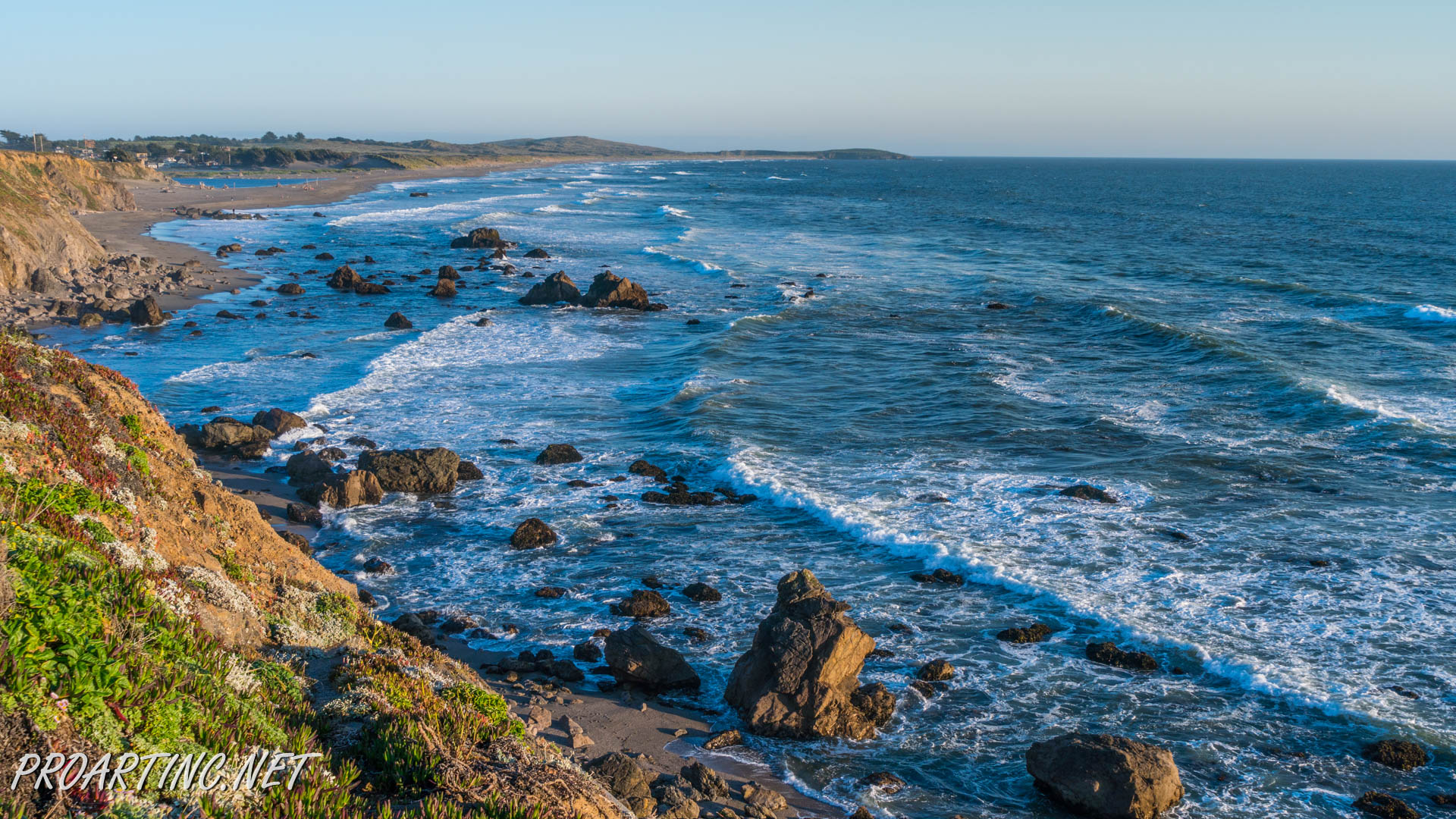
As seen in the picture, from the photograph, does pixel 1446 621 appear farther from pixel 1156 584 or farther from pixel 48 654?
pixel 48 654

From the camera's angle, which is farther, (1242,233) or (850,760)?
(1242,233)

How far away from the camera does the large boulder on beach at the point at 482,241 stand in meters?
68.0

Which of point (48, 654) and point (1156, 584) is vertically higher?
point (48, 654)

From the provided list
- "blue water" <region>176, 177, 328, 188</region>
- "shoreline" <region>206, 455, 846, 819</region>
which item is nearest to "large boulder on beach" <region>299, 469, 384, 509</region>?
"shoreline" <region>206, 455, 846, 819</region>

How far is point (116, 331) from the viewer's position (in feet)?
124

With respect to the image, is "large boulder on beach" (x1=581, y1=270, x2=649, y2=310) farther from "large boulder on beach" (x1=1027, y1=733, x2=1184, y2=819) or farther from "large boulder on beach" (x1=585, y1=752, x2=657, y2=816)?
"large boulder on beach" (x1=1027, y1=733, x2=1184, y2=819)

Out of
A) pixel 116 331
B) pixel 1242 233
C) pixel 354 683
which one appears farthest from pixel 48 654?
pixel 1242 233

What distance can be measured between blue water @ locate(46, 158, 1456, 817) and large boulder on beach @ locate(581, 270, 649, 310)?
1637mm

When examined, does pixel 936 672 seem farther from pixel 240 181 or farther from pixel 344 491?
pixel 240 181

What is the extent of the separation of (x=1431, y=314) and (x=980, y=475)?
3402 cm

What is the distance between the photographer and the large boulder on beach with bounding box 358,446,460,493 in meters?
22.0

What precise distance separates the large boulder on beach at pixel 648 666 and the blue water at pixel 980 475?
733mm

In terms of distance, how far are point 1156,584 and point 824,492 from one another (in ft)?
25.0

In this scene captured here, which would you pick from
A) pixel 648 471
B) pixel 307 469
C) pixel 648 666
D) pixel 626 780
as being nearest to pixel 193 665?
pixel 626 780
